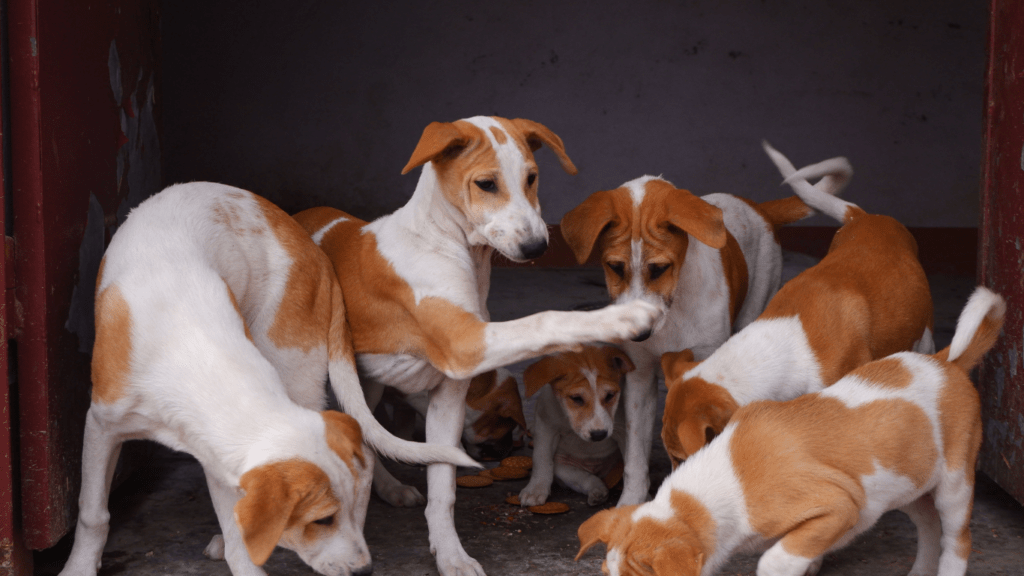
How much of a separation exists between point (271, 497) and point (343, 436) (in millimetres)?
347

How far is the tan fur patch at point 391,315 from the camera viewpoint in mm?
2932

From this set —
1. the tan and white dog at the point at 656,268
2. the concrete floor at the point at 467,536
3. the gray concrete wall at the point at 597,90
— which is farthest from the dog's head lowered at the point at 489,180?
the gray concrete wall at the point at 597,90

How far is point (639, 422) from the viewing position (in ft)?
11.9

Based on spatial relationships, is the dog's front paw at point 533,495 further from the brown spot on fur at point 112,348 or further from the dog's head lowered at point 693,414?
the brown spot on fur at point 112,348

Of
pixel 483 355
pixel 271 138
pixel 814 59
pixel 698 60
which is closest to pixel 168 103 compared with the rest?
pixel 271 138

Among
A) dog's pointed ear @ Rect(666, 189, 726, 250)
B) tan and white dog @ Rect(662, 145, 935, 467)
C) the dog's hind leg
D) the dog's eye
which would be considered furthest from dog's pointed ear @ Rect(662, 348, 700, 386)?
the dog's hind leg

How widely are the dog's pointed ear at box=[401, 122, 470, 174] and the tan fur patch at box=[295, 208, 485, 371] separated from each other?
0.49 m

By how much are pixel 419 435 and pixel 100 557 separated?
1.95 metres

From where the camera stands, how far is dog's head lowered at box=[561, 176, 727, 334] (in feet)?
10.9

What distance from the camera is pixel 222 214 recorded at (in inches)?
123

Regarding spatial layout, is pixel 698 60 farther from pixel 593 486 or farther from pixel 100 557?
pixel 100 557

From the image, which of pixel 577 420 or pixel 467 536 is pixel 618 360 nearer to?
pixel 577 420

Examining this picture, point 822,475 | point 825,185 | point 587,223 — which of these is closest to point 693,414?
point 822,475

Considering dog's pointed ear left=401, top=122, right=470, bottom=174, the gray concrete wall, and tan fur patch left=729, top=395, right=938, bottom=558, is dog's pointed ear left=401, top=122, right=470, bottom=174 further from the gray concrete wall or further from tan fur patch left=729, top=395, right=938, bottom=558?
the gray concrete wall
